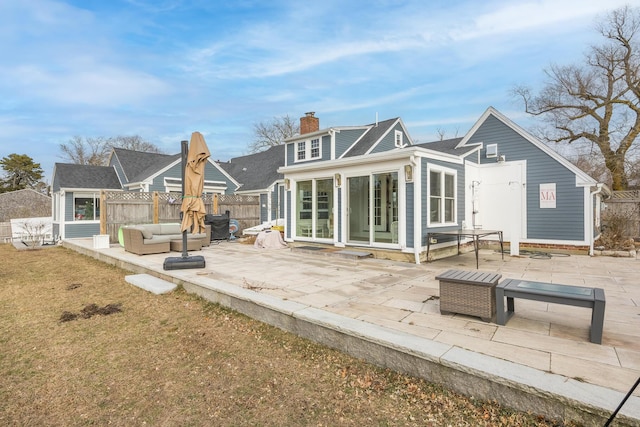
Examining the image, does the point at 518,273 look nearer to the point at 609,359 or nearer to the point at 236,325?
the point at 609,359

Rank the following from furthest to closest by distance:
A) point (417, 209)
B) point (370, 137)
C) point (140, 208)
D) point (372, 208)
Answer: point (370, 137), point (140, 208), point (372, 208), point (417, 209)

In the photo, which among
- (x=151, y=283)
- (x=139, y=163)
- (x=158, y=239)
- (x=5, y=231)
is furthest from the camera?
(x=139, y=163)

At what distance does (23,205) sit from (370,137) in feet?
87.0

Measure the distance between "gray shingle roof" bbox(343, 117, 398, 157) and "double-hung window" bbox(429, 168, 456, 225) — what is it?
6.32m

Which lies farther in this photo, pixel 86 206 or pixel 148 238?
pixel 86 206

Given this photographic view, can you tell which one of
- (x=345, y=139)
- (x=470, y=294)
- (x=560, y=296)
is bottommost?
(x=470, y=294)

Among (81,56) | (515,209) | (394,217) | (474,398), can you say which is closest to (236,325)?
(474,398)

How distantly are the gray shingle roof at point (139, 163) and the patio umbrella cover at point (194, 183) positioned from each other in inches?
425

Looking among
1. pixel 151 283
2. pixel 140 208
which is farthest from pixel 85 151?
pixel 151 283

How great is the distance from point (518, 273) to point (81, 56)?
13.8 metres

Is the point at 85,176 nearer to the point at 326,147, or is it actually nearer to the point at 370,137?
the point at 326,147

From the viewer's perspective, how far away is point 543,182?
30.5 ft

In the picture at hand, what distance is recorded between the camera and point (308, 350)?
3.17 m

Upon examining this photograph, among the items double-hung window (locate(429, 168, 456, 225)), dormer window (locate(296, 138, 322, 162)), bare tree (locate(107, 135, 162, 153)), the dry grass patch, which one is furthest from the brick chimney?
bare tree (locate(107, 135, 162, 153))
